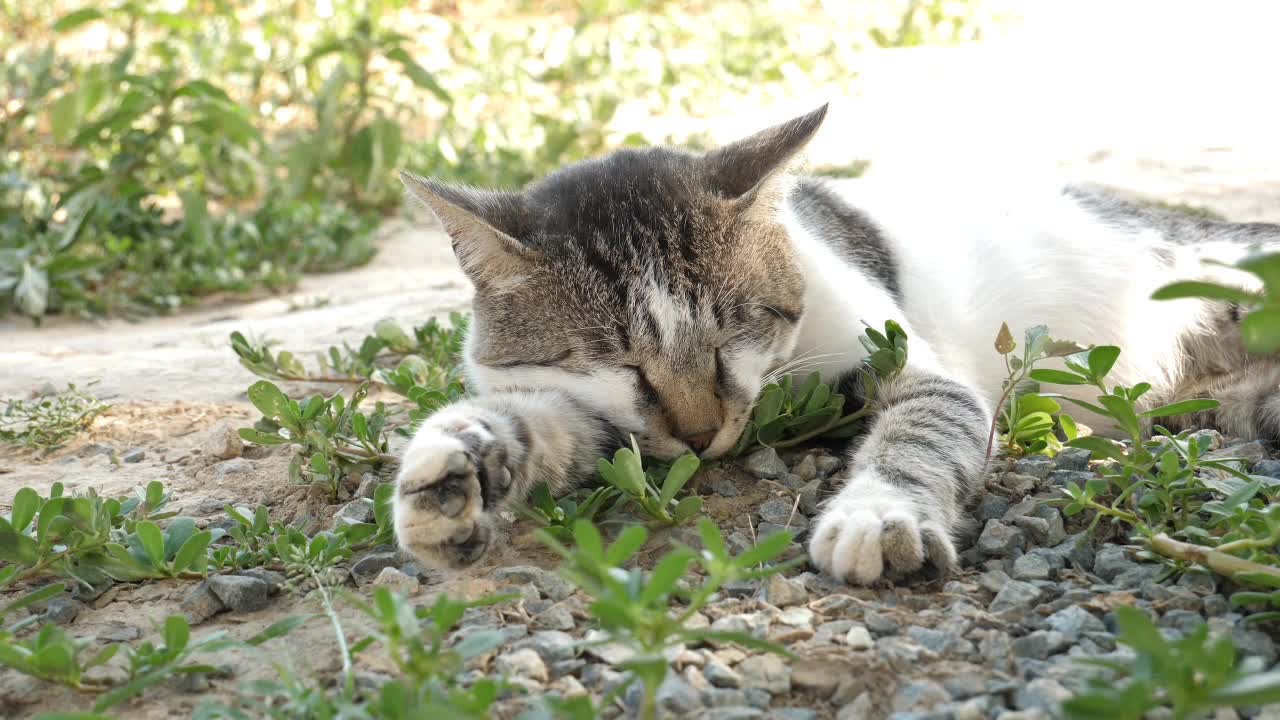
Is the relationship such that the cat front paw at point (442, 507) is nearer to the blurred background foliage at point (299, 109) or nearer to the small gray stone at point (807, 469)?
the small gray stone at point (807, 469)

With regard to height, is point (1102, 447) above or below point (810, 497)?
above

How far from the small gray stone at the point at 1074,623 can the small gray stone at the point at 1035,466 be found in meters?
0.64

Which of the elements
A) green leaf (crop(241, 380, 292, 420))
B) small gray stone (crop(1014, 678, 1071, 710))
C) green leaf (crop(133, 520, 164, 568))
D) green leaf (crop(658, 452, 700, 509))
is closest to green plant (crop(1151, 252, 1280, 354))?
small gray stone (crop(1014, 678, 1071, 710))

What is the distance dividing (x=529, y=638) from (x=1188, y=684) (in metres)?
1.01

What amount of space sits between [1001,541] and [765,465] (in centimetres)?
59

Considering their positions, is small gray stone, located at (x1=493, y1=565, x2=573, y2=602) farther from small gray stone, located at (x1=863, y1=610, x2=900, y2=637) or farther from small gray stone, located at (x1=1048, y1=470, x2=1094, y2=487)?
small gray stone, located at (x1=1048, y1=470, x2=1094, y2=487)

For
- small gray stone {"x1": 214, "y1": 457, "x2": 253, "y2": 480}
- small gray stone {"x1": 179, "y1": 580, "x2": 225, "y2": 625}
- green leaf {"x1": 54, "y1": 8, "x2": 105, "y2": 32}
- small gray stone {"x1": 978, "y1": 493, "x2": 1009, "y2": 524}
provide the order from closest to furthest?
small gray stone {"x1": 179, "y1": 580, "x2": 225, "y2": 625} → small gray stone {"x1": 978, "y1": 493, "x2": 1009, "y2": 524} → small gray stone {"x1": 214, "y1": 457, "x2": 253, "y2": 480} → green leaf {"x1": 54, "y1": 8, "x2": 105, "y2": 32}

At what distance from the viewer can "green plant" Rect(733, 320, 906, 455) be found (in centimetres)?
255

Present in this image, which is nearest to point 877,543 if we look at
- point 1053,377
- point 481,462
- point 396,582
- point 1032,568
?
point 1032,568

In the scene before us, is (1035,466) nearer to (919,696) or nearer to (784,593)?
(784,593)

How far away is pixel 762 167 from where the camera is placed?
8.71 feet

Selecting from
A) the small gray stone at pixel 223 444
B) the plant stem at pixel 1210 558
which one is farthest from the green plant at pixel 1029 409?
the small gray stone at pixel 223 444

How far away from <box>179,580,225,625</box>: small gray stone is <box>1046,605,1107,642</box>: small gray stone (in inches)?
60.3

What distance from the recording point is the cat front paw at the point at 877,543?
1962mm
